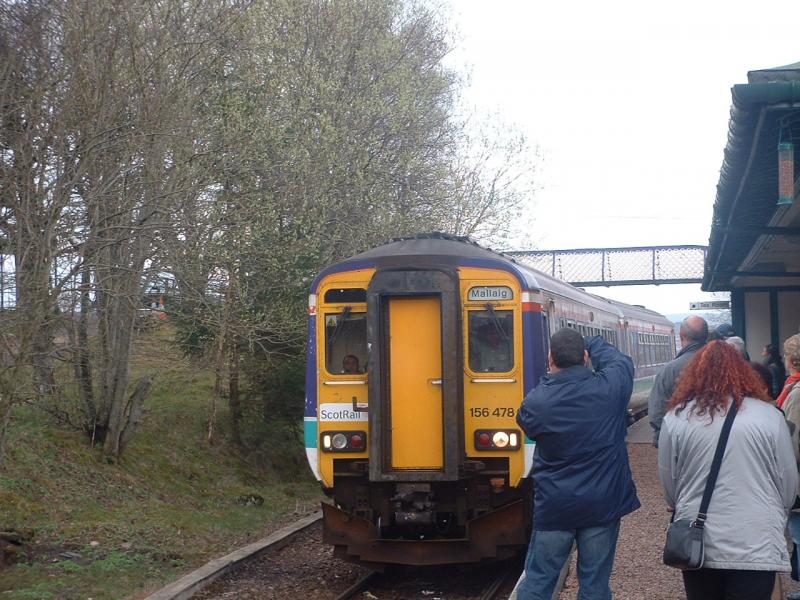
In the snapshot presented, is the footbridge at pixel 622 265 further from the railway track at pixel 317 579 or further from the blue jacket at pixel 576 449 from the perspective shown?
the blue jacket at pixel 576 449

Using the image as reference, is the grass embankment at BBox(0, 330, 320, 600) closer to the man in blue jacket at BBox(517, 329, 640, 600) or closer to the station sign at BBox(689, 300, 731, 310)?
the man in blue jacket at BBox(517, 329, 640, 600)

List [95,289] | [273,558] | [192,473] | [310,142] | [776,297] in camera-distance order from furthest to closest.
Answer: [776,297] < [310,142] < [192,473] < [273,558] < [95,289]

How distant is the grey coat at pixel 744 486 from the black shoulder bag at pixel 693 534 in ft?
0.07

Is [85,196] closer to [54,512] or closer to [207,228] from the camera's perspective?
[207,228]

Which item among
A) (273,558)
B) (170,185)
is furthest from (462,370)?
(170,185)

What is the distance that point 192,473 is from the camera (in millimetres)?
14414

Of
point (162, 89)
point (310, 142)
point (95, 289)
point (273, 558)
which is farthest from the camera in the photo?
point (310, 142)

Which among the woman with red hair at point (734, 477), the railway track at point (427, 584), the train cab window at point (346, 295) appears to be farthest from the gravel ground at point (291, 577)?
the woman with red hair at point (734, 477)

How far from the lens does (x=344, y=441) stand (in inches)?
342

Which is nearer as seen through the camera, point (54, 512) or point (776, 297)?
point (54, 512)

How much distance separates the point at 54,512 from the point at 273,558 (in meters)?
2.42

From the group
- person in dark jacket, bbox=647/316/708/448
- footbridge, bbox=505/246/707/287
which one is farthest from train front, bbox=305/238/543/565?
footbridge, bbox=505/246/707/287

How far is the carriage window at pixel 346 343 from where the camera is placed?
888 cm

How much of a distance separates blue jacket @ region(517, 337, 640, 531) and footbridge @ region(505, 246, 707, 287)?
Result: 37311mm
